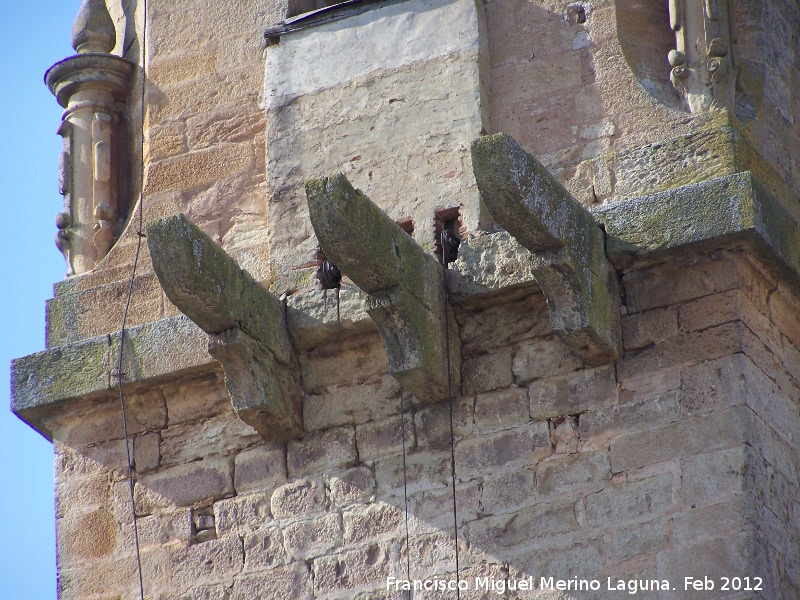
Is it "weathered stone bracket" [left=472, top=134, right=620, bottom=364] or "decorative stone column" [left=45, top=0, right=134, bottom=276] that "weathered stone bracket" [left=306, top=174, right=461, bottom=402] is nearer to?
"weathered stone bracket" [left=472, top=134, right=620, bottom=364]

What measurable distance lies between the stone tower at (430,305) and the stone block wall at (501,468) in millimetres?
11

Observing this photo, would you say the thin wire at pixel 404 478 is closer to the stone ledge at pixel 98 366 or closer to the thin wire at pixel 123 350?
the stone ledge at pixel 98 366

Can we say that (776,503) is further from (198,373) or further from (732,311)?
(198,373)

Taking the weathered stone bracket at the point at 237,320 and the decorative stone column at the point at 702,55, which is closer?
the weathered stone bracket at the point at 237,320

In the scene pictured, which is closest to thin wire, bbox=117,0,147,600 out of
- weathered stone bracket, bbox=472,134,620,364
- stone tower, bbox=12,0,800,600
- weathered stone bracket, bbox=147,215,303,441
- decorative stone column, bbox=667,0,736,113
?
stone tower, bbox=12,0,800,600

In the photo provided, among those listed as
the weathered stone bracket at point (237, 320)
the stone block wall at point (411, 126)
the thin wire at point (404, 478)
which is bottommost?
the thin wire at point (404, 478)

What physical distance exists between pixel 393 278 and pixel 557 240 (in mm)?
591

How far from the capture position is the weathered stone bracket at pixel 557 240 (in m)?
7.55

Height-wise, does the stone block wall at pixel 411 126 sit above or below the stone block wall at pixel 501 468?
above

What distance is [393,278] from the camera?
788 centimetres

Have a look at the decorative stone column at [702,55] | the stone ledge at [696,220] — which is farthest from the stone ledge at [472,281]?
the decorative stone column at [702,55]

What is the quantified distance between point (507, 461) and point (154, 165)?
208cm

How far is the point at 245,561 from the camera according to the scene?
27.4 feet

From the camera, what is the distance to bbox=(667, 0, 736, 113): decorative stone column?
8.30 meters
